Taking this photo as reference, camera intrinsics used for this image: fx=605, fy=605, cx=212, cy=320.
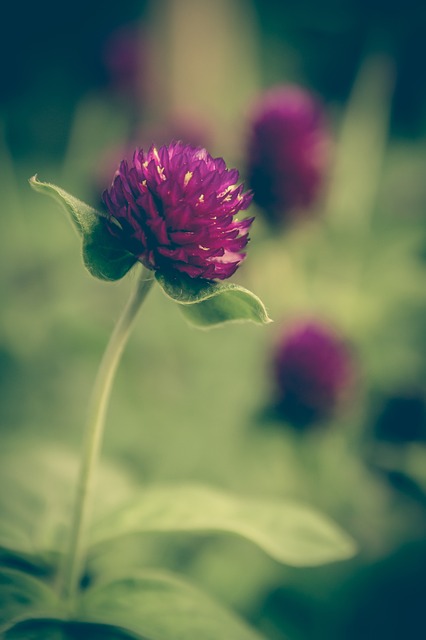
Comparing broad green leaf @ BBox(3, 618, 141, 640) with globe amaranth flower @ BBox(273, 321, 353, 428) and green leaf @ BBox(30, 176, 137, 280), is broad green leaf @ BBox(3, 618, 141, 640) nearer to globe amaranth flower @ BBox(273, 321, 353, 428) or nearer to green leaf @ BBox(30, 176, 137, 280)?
green leaf @ BBox(30, 176, 137, 280)

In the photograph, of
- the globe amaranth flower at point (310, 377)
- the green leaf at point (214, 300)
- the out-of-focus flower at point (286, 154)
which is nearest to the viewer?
the green leaf at point (214, 300)

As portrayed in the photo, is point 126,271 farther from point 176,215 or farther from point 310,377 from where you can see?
point 310,377

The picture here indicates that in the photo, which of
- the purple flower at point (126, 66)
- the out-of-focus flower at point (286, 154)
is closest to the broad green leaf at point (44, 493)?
the out-of-focus flower at point (286, 154)

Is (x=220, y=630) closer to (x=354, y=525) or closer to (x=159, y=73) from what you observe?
(x=354, y=525)

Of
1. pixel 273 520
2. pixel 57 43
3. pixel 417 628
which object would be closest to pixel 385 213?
pixel 417 628

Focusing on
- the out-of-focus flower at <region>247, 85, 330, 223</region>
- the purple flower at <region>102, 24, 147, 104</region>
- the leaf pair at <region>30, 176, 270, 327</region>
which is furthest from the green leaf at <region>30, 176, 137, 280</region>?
the purple flower at <region>102, 24, 147, 104</region>

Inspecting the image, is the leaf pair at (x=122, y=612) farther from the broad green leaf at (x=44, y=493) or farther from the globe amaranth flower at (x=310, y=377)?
the globe amaranth flower at (x=310, y=377)
